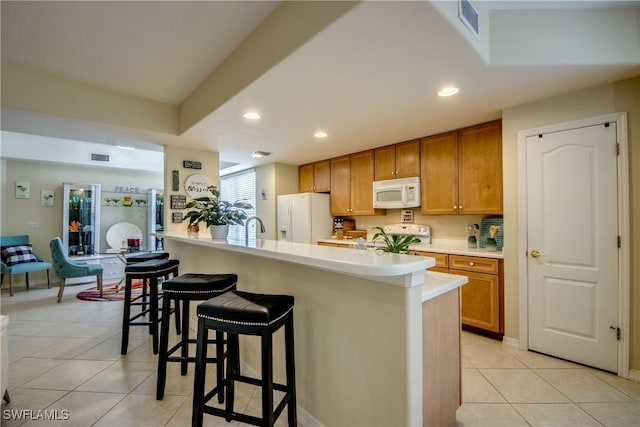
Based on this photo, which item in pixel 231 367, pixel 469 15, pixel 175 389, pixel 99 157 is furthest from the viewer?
pixel 99 157

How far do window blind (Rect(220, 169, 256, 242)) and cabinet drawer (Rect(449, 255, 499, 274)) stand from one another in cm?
370

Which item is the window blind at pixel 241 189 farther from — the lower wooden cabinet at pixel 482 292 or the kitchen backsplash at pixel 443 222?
the lower wooden cabinet at pixel 482 292

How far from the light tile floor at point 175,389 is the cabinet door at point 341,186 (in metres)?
2.54

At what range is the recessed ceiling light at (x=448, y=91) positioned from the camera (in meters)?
2.32

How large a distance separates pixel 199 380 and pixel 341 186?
3.70 metres

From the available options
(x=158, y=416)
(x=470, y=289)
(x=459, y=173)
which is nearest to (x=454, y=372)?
(x=470, y=289)

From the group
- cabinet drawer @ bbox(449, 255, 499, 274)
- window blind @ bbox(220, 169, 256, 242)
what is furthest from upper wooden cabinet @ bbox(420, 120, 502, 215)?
window blind @ bbox(220, 169, 256, 242)

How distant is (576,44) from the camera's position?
80.7 inches

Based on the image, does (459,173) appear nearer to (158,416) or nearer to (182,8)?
(182,8)

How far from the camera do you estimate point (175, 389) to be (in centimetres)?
211

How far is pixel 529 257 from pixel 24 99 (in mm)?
4878

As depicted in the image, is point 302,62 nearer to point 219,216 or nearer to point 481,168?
point 219,216

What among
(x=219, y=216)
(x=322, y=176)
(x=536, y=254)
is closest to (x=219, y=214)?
(x=219, y=216)

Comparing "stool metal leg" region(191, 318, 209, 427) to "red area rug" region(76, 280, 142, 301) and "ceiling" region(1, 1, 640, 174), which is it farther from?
"red area rug" region(76, 280, 142, 301)
